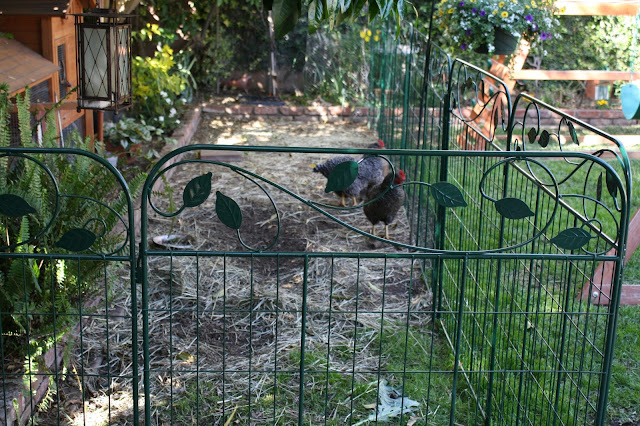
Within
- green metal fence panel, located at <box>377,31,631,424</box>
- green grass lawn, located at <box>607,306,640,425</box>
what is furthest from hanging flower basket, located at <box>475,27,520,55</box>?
green grass lawn, located at <box>607,306,640,425</box>

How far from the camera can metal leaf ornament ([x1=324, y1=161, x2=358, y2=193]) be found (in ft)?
7.39

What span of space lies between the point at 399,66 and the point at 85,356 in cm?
443

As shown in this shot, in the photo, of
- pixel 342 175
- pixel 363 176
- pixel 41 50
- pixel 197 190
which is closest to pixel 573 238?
pixel 342 175

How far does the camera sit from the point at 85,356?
3525 mm

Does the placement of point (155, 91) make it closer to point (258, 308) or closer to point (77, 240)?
point (258, 308)

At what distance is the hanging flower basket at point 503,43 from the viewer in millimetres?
7465

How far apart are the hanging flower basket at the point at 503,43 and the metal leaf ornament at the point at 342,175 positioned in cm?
578

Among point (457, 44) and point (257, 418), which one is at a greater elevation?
point (457, 44)

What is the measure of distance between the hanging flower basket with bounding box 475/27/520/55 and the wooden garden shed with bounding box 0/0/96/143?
4197 millimetres

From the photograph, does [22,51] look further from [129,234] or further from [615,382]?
[615,382]

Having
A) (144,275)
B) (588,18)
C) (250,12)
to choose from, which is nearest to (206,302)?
(144,275)

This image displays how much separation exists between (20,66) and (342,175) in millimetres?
2842

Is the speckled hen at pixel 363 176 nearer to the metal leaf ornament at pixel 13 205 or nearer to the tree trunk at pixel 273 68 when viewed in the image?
the metal leaf ornament at pixel 13 205

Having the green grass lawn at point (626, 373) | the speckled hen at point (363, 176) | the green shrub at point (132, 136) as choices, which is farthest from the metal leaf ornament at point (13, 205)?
the green shrub at point (132, 136)
